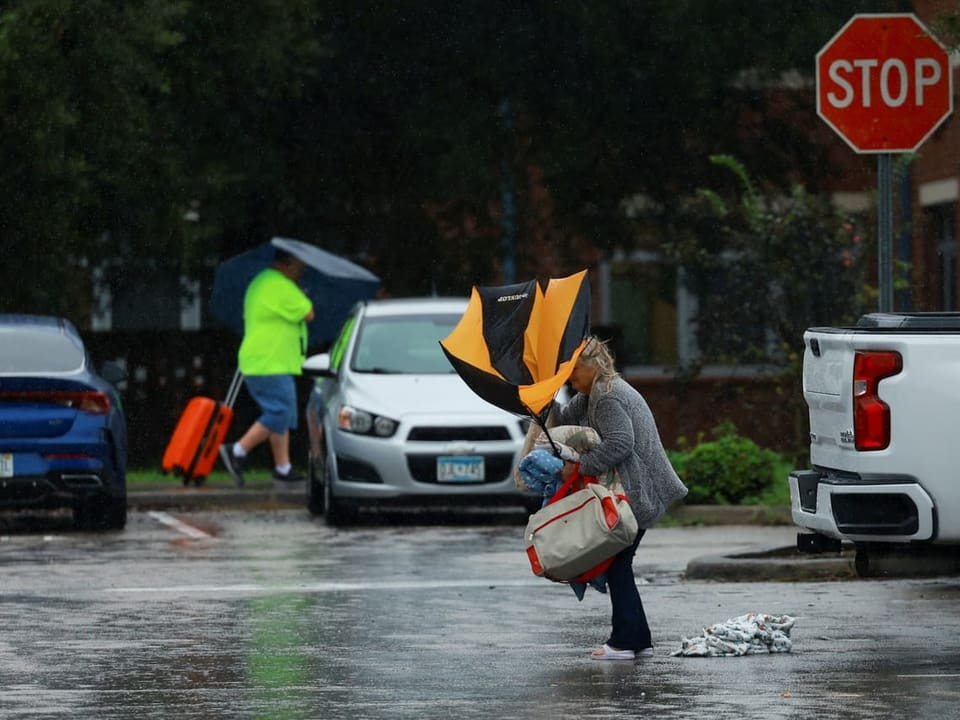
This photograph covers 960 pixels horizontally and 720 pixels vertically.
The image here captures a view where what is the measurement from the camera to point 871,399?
945 centimetres

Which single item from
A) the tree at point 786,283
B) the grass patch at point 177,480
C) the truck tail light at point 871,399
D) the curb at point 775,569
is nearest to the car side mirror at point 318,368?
the grass patch at point 177,480

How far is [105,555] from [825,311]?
661 centimetres

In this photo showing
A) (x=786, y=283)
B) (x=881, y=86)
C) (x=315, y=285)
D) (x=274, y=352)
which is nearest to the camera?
(x=881, y=86)

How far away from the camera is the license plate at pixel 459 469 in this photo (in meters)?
17.8

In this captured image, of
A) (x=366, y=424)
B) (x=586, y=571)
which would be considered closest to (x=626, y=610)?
(x=586, y=571)

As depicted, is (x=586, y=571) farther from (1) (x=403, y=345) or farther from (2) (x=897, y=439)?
(1) (x=403, y=345)

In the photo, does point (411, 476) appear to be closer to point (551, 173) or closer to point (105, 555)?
point (105, 555)

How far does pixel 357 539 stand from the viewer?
56.1ft

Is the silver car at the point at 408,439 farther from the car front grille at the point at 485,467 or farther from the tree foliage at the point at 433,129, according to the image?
the tree foliage at the point at 433,129

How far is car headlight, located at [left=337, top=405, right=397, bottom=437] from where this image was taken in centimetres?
1803

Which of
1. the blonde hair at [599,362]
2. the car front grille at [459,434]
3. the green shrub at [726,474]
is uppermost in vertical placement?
the blonde hair at [599,362]

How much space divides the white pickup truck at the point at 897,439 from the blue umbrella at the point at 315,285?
1230cm

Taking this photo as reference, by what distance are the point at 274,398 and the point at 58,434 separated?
3.83 m

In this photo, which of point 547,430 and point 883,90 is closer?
point 547,430
